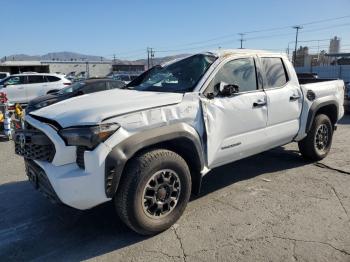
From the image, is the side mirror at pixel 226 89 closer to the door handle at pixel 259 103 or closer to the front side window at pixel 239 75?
the front side window at pixel 239 75

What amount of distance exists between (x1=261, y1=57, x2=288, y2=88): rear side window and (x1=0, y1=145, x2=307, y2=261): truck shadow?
152 centimetres

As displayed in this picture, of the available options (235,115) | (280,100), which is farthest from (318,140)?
(235,115)

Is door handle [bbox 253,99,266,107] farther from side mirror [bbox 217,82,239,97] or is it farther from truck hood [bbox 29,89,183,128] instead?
truck hood [bbox 29,89,183,128]

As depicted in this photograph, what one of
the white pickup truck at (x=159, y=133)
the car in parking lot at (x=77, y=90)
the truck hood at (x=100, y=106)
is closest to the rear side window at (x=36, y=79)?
the car in parking lot at (x=77, y=90)

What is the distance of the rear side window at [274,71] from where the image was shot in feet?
16.7

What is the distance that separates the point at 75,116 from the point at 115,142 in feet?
1.55

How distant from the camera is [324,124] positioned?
614 cm

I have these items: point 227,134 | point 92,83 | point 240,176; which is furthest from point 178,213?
point 92,83

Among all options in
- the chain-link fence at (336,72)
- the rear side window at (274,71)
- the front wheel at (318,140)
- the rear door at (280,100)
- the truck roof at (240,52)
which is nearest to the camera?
the truck roof at (240,52)

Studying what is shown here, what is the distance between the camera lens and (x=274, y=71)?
5.23 meters

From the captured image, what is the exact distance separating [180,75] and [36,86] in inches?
624

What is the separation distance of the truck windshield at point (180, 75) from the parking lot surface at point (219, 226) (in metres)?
1.47

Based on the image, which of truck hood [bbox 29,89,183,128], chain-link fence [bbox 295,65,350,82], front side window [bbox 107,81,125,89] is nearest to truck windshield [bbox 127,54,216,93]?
truck hood [bbox 29,89,183,128]

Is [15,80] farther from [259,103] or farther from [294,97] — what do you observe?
[259,103]
